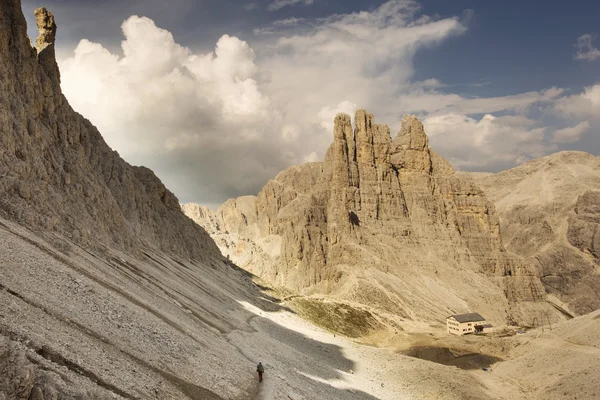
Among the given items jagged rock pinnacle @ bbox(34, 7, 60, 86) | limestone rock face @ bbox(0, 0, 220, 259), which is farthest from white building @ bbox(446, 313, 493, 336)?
jagged rock pinnacle @ bbox(34, 7, 60, 86)

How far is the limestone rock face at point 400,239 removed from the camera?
4392 inches

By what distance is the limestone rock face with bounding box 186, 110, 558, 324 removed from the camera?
366ft

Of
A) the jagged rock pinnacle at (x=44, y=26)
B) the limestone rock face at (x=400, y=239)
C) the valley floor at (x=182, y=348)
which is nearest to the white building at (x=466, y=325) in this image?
the limestone rock face at (x=400, y=239)

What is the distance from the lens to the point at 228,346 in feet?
106

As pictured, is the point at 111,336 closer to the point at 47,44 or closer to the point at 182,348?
the point at 182,348

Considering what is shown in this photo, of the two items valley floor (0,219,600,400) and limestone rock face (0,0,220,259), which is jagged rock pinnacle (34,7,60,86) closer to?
limestone rock face (0,0,220,259)

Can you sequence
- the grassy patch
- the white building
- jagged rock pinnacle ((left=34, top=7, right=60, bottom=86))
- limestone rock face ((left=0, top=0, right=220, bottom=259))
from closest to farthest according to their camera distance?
limestone rock face ((left=0, top=0, right=220, bottom=259))
jagged rock pinnacle ((left=34, top=7, right=60, bottom=86))
the grassy patch
the white building

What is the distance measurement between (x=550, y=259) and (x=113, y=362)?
649ft

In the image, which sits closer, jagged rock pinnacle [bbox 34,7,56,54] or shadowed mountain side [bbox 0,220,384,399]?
shadowed mountain side [bbox 0,220,384,399]

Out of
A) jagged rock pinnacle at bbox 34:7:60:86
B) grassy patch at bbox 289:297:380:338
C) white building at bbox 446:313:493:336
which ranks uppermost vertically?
jagged rock pinnacle at bbox 34:7:60:86

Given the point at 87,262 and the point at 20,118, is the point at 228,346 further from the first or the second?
the point at 20,118

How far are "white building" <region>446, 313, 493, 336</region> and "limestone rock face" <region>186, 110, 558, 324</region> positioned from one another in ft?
43.6

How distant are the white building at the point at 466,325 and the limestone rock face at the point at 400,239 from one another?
43.6 feet

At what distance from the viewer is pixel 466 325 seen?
8462cm
